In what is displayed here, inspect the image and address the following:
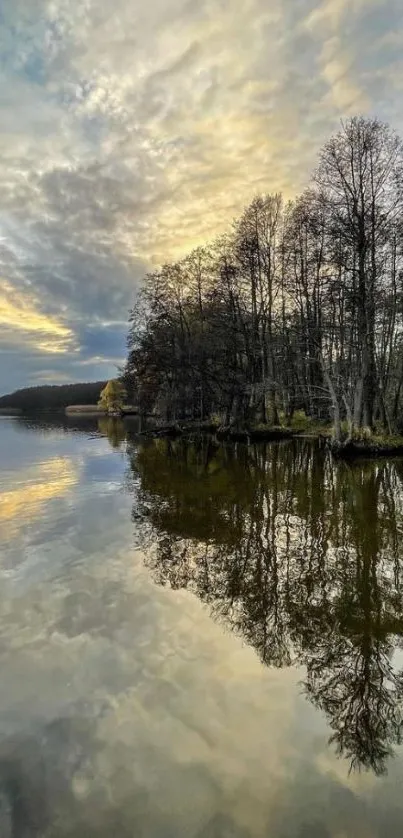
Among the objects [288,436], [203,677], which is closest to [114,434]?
[288,436]

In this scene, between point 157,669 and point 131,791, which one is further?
point 157,669

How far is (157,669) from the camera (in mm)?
4801

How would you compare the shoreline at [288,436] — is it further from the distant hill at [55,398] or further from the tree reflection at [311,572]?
the distant hill at [55,398]

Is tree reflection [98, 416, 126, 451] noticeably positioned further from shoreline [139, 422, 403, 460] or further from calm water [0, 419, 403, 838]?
calm water [0, 419, 403, 838]

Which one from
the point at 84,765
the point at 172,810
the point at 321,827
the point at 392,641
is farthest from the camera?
the point at 392,641

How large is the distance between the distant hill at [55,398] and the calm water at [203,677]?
538 ft

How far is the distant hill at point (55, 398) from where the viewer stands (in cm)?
17362

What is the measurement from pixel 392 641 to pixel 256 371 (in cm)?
3064

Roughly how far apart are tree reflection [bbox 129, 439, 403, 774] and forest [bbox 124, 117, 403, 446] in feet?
30.3

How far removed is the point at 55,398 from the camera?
18088cm

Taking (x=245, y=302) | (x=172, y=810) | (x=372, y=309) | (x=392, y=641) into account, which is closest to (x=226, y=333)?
(x=245, y=302)

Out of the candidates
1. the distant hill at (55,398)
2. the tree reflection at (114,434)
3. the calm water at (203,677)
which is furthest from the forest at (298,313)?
the distant hill at (55,398)

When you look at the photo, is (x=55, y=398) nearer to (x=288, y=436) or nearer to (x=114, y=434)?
(x=114, y=434)

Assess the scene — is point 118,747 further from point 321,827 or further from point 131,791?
point 321,827
